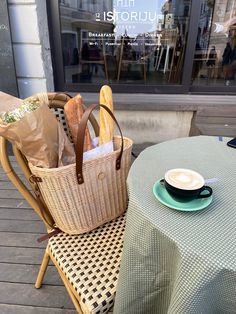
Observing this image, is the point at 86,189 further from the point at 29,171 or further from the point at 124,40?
the point at 124,40

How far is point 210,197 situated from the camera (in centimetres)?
65

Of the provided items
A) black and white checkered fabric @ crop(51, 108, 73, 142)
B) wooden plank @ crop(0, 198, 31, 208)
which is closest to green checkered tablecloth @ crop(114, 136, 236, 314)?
black and white checkered fabric @ crop(51, 108, 73, 142)

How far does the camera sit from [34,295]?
3.82 feet

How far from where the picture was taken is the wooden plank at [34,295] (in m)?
1.13

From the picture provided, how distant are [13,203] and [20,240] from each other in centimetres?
38

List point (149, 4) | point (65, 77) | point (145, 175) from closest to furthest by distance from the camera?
point (145, 175)
point (149, 4)
point (65, 77)

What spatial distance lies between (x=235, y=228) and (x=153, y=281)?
0.25 m

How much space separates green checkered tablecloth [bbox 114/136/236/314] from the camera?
0.50 m

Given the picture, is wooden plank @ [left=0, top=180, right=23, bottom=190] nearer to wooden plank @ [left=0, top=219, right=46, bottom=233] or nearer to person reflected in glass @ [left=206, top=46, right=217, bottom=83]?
wooden plank @ [left=0, top=219, right=46, bottom=233]

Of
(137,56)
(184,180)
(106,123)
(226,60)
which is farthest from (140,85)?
(184,180)

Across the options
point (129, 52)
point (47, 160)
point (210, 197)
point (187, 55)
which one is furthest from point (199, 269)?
point (129, 52)

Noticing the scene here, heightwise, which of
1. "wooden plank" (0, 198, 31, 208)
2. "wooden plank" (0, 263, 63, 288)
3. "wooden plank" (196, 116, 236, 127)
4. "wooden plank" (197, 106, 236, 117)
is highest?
"wooden plank" (197, 106, 236, 117)

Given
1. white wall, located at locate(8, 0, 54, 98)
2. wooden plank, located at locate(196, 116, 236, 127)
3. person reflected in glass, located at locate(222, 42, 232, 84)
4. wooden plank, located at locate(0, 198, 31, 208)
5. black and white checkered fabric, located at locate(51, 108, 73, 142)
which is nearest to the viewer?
black and white checkered fabric, located at locate(51, 108, 73, 142)

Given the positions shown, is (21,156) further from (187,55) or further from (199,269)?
(187,55)
